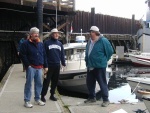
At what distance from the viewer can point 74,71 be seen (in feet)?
40.9

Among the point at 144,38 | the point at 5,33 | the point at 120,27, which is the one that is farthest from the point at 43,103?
the point at 120,27

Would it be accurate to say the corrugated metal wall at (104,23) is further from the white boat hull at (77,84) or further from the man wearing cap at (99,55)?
the man wearing cap at (99,55)

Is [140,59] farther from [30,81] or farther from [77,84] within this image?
[30,81]

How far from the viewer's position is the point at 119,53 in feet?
104

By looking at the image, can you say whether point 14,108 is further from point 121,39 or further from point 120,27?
point 120,27

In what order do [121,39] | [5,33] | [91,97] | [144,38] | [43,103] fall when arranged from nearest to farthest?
1. [43,103]
2. [91,97]
3. [5,33]
4. [144,38]
5. [121,39]

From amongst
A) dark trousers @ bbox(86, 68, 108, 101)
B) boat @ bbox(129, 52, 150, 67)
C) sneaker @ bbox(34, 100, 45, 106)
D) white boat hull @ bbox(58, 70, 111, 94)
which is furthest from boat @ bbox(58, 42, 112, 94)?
boat @ bbox(129, 52, 150, 67)

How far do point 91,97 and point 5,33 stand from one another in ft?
42.6

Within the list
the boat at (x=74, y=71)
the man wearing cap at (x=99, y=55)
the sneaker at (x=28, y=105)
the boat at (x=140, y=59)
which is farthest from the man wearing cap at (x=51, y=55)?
the boat at (x=140, y=59)

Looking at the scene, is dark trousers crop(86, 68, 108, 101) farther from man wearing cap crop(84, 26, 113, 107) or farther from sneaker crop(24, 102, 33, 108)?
sneaker crop(24, 102, 33, 108)

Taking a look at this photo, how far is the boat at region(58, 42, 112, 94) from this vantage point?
12492mm

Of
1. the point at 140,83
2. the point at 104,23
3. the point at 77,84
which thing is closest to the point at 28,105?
the point at 140,83

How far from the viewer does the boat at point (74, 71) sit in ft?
41.0

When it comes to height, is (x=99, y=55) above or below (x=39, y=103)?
above
